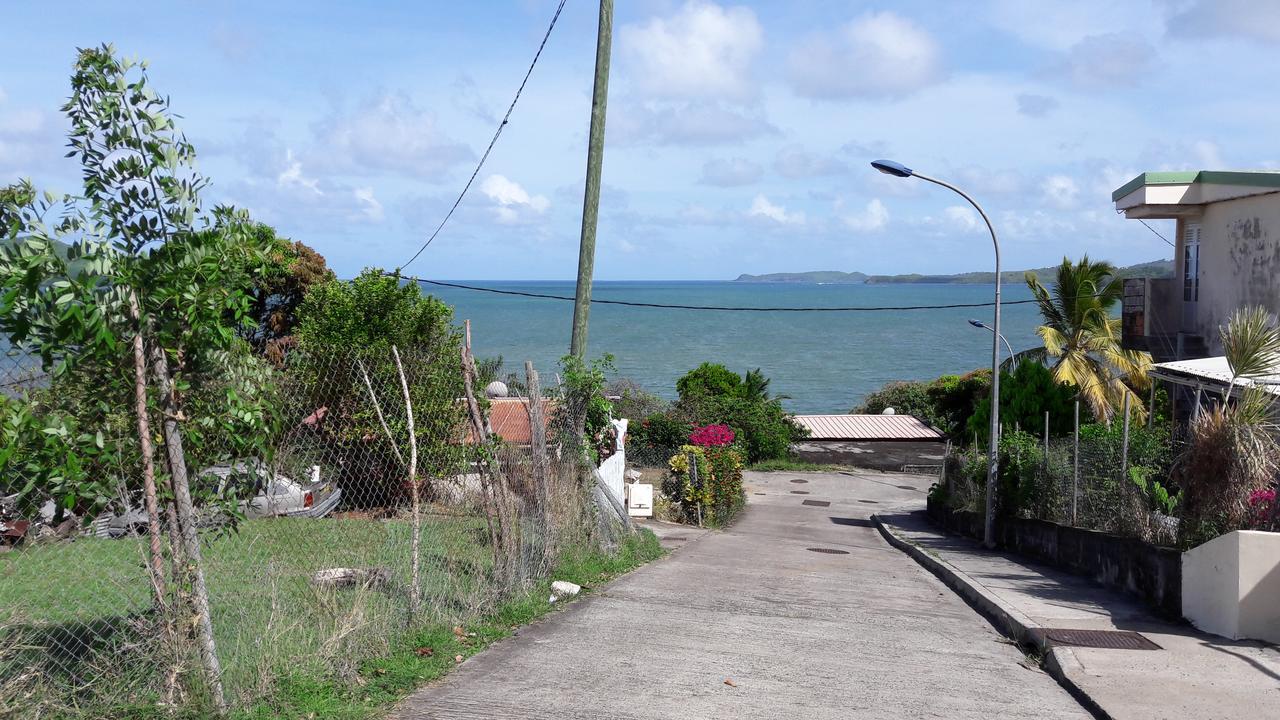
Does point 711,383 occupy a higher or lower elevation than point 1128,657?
higher

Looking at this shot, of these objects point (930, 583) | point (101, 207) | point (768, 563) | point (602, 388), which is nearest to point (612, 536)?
point (602, 388)

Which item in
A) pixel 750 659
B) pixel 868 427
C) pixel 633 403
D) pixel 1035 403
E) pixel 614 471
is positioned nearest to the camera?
pixel 750 659

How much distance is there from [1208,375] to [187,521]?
1437cm

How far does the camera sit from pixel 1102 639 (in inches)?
370

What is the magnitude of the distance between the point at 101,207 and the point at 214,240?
583 mm

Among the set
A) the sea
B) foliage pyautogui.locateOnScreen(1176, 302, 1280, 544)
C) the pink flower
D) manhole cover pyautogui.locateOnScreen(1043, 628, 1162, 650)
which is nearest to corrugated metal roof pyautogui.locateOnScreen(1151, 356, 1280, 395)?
foliage pyautogui.locateOnScreen(1176, 302, 1280, 544)

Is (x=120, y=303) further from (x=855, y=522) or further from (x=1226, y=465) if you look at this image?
(x=855, y=522)

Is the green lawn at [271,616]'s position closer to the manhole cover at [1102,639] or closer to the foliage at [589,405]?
the foliage at [589,405]

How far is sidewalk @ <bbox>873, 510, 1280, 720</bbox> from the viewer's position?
7.37 metres

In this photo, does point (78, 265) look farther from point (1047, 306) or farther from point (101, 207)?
point (1047, 306)

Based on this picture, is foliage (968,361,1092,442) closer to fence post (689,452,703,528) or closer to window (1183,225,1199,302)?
window (1183,225,1199,302)

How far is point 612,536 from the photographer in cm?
1318

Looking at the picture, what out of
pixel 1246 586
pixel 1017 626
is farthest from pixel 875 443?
pixel 1246 586

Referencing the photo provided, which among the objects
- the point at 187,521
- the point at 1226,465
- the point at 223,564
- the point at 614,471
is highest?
the point at 1226,465
